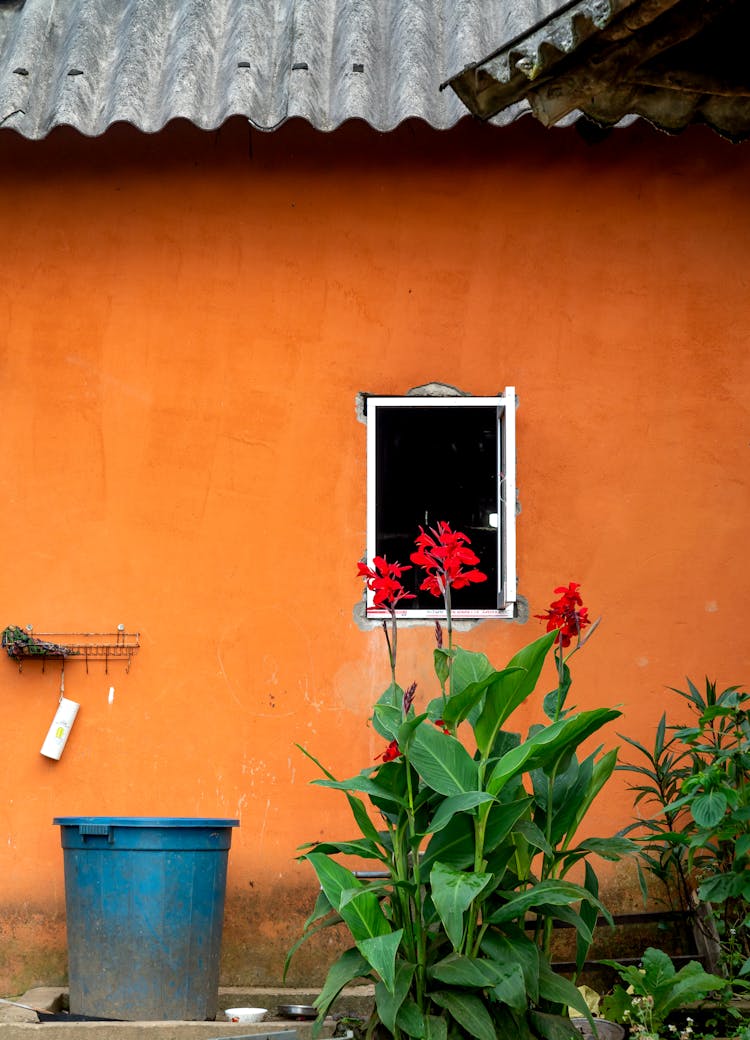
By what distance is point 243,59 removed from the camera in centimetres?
566

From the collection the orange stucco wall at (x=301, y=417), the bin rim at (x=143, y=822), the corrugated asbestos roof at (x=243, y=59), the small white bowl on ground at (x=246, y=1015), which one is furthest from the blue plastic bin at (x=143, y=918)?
the corrugated asbestos roof at (x=243, y=59)

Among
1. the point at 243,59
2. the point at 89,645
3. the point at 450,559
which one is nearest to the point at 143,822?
the point at 89,645

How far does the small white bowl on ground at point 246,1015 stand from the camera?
4.91 m

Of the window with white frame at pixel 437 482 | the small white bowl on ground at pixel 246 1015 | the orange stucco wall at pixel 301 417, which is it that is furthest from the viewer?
the window with white frame at pixel 437 482

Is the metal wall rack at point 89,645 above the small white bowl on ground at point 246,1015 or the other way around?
above

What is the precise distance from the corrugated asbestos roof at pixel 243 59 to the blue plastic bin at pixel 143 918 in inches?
112

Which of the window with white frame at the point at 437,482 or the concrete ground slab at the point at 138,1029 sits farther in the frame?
the window with white frame at the point at 437,482

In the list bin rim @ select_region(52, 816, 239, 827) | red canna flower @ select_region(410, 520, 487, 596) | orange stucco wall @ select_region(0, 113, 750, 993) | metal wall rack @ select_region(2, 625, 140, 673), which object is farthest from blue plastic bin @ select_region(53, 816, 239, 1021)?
red canna flower @ select_region(410, 520, 487, 596)

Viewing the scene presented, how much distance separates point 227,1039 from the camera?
4.38 metres

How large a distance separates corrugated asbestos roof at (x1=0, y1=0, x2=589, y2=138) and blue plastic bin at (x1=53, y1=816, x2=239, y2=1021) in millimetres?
2844

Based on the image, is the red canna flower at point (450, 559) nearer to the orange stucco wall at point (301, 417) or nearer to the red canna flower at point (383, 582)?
the red canna flower at point (383, 582)

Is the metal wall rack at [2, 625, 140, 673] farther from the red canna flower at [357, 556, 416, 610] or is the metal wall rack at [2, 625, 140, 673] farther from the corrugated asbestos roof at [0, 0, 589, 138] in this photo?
the corrugated asbestos roof at [0, 0, 589, 138]

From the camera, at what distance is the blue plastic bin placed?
194 inches

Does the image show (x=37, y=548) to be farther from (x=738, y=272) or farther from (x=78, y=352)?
(x=738, y=272)
